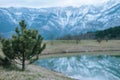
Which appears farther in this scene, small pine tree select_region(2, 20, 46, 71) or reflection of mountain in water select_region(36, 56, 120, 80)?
reflection of mountain in water select_region(36, 56, 120, 80)

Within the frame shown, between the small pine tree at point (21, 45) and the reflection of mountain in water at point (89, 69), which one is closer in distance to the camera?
the small pine tree at point (21, 45)

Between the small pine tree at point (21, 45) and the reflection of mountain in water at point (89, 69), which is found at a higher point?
the small pine tree at point (21, 45)

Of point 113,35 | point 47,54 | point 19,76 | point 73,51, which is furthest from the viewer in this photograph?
point 113,35

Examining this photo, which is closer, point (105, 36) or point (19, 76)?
point (19, 76)

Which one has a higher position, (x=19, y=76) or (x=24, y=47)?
(x=24, y=47)

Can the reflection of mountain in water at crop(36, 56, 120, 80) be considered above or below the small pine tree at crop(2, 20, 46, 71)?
below

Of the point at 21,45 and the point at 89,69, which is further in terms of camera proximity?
the point at 89,69

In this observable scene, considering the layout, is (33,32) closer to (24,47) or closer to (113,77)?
(24,47)

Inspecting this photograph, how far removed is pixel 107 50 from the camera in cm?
12750

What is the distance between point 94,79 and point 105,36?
457 ft

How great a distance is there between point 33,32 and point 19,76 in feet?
28.0

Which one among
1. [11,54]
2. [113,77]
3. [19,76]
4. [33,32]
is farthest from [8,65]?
[113,77]

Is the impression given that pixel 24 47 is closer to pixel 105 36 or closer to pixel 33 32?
pixel 33 32

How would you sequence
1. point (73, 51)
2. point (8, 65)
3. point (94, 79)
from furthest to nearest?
point (73, 51)
point (94, 79)
point (8, 65)
